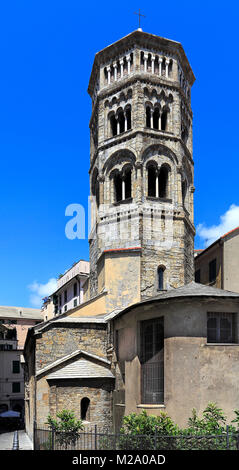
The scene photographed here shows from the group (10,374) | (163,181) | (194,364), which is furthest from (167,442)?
(10,374)

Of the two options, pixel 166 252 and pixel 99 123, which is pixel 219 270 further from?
pixel 99 123

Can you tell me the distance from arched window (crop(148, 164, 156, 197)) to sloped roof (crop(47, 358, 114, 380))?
11.5 m

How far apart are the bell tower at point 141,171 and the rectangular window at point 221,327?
8320 mm

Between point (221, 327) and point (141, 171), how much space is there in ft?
42.5

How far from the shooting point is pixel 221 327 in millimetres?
21047

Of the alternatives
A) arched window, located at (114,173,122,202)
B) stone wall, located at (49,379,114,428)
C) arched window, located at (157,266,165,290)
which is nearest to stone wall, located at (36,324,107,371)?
stone wall, located at (49,379,114,428)

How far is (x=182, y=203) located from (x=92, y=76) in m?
12.4

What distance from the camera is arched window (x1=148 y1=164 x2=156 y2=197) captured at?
31781 millimetres

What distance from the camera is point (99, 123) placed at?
33.9m

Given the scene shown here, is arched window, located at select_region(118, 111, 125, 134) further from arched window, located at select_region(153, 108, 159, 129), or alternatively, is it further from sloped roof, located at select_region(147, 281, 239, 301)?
sloped roof, located at select_region(147, 281, 239, 301)

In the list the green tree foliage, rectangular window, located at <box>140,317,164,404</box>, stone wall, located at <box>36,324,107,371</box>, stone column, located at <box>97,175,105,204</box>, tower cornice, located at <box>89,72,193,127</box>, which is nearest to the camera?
the green tree foliage

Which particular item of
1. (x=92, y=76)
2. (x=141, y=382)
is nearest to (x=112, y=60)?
(x=92, y=76)

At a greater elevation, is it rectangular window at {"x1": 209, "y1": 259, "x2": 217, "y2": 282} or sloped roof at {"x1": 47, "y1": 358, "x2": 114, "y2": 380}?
rectangular window at {"x1": 209, "y1": 259, "x2": 217, "y2": 282}

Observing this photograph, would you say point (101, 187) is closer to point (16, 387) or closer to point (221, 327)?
point (221, 327)
